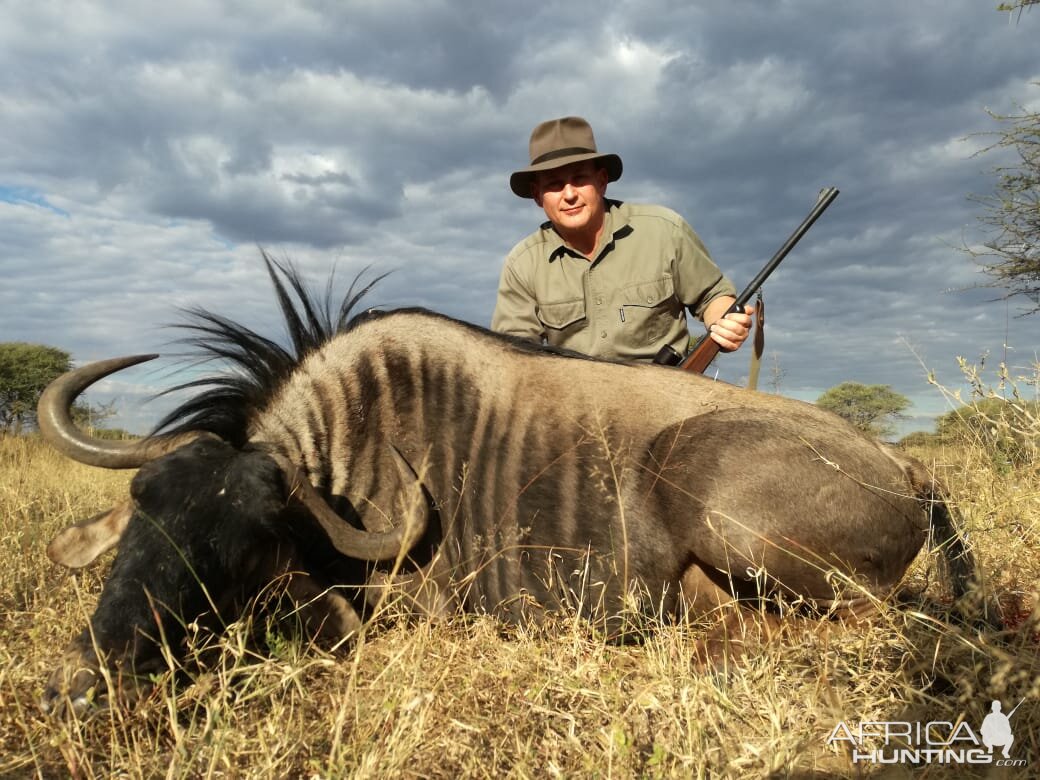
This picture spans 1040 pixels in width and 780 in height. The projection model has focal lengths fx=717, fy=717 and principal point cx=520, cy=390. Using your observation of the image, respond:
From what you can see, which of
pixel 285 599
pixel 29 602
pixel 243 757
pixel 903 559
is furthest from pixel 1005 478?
pixel 29 602

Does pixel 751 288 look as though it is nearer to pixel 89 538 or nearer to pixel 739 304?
pixel 739 304

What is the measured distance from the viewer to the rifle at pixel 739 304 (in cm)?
437

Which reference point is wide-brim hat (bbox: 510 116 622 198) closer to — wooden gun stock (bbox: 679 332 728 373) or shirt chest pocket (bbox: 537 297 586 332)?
shirt chest pocket (bbox: 537 297 586 332)

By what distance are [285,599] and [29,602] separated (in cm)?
116

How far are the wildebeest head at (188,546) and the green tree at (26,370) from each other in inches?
425

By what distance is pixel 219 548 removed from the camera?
236cm

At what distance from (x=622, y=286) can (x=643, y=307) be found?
205 mm

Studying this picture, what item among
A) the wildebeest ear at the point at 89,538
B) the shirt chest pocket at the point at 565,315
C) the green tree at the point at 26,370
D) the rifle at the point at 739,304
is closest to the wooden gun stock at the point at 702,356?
the rifle at the point at 739,304

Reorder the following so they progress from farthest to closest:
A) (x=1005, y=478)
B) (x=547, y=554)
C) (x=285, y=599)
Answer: (x=1005, y=478), (x=547, y=554), (x=285, y=599)

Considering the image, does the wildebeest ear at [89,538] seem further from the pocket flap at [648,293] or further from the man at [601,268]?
the pocket flap at [648,293]

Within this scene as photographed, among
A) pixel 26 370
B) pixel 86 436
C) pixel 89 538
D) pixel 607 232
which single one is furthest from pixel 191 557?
pixel 26 370

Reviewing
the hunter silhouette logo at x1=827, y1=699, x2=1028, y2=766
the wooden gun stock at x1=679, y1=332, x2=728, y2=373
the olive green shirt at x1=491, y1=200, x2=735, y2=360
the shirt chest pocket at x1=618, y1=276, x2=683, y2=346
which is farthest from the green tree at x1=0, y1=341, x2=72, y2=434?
the hunter silhouette logo at x1=827, y1=699, x2=1028, y2=766

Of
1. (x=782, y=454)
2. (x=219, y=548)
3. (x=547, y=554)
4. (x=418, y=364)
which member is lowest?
(x=547, y=554)

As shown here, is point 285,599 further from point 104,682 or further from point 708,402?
point 708,402
